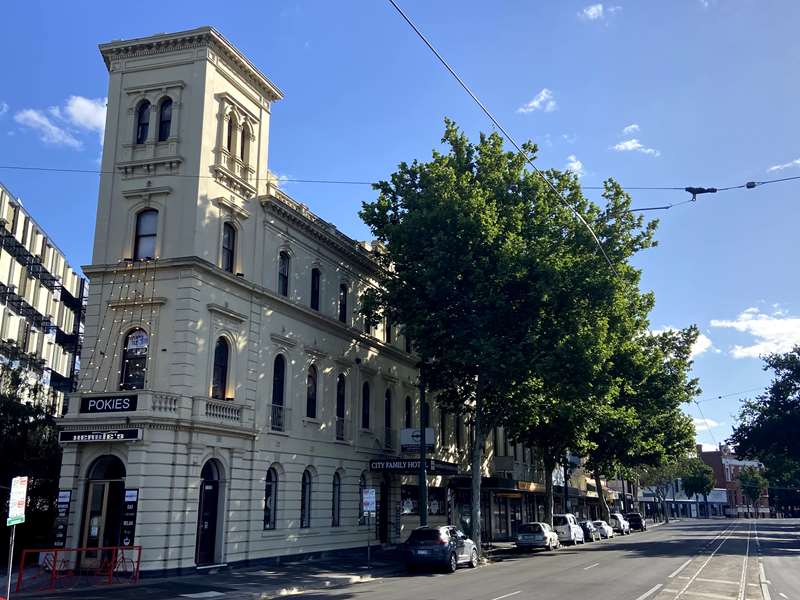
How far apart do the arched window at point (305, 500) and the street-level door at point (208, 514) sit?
16.2ft

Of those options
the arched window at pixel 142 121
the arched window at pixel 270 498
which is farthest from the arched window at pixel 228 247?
the arched window at pixel 270 498

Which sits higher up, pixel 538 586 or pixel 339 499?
pixel 339 499

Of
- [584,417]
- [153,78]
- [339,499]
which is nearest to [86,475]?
[339,499]

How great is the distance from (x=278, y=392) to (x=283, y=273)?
4687 millimetres

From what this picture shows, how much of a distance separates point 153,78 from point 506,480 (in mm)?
30134

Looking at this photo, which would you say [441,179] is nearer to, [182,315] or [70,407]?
[182,315]

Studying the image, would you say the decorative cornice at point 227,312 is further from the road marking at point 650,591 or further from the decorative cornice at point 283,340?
the road marking at point 650,591

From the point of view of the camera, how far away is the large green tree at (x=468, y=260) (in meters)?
27.3

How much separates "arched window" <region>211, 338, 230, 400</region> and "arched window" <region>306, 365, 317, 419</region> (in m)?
5.28

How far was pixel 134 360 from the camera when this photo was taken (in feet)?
76.2

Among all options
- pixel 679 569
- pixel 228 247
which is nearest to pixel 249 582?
pixel 228 247

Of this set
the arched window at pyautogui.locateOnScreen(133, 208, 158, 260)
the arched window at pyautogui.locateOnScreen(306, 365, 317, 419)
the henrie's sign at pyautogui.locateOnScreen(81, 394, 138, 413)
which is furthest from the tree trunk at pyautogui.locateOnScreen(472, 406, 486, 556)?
the arched window at pyautogui.locateOnScreen(133, 208, 158, 260)

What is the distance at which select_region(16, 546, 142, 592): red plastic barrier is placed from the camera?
19375 millimetres

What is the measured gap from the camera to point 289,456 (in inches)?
1069
